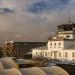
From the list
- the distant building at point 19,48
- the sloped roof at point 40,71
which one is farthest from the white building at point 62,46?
the sloped roof at point 40,71

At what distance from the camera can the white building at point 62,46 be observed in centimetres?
7075

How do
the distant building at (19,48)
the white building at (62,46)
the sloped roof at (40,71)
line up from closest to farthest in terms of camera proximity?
the sloped roof at (40,71) → the white building at (62,46) → the distant building at (19,48)

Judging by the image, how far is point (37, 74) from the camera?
2744cm

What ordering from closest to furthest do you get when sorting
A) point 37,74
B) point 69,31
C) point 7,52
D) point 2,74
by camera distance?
point 2,74 < point 37,74 < point 69,31 < point 7,52

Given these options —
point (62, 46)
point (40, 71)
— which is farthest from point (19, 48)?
point (40, 71)

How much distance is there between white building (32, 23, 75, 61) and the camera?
70.8 metres

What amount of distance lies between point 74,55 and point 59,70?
39642mm

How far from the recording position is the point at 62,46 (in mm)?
73125

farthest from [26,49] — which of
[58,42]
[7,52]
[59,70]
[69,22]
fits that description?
[59,70]

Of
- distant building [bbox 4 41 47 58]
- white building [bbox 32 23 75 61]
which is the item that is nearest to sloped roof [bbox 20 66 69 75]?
white building [bbox 32 23 75 61]

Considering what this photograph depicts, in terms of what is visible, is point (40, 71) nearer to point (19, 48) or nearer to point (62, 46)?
point (62, 46)

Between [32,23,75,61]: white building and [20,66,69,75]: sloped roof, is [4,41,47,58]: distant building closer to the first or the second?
[32,23,75,61]: white building

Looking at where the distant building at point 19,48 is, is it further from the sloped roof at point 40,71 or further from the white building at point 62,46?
the sloped roof at point 40,71

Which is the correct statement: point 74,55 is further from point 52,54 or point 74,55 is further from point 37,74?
point 37,74
